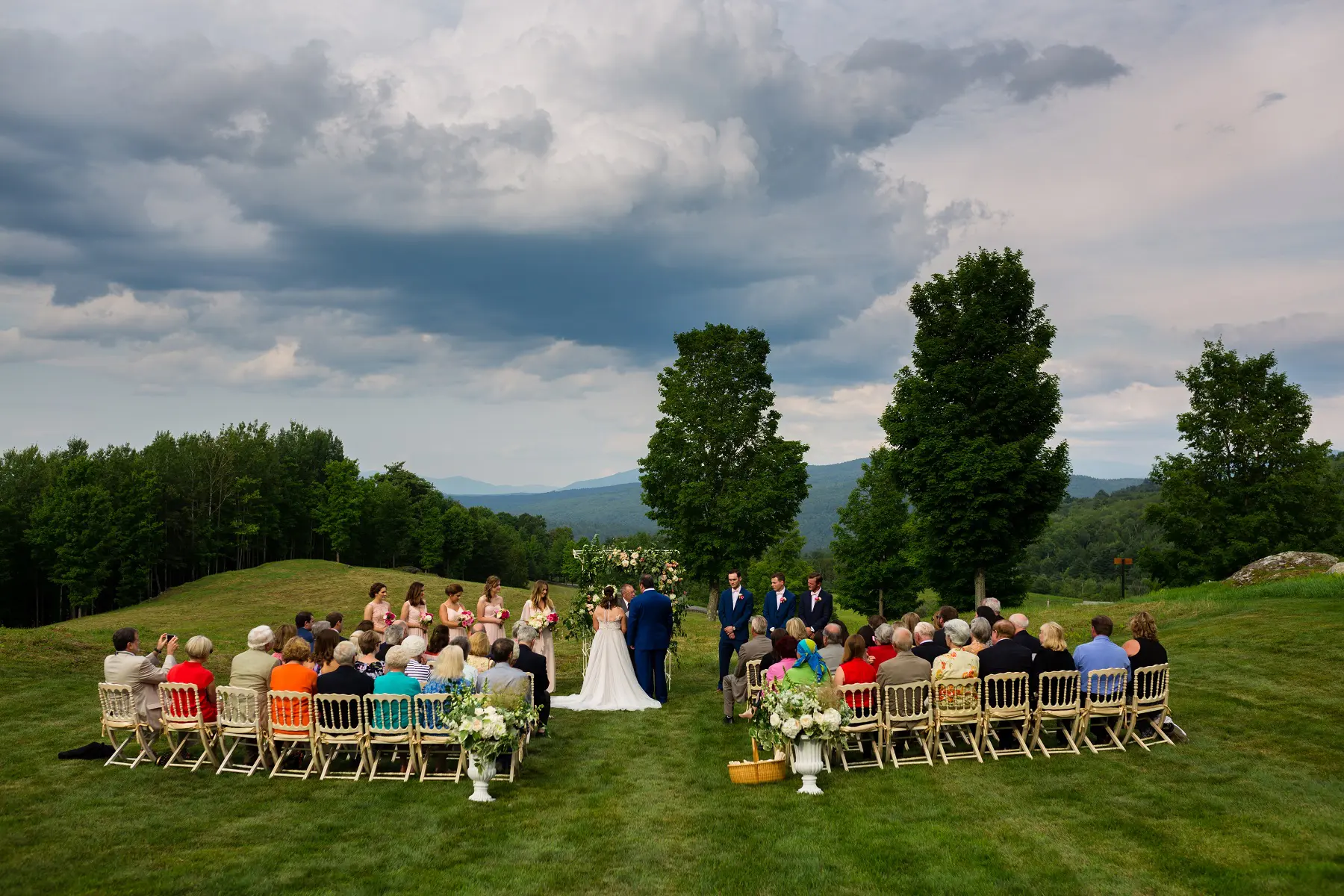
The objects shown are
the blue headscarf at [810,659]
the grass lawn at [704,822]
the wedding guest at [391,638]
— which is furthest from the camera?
the wedding guest at [391,638]

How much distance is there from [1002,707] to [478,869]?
20.5ft

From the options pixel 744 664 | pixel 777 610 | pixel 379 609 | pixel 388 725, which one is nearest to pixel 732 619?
pixel 777 610

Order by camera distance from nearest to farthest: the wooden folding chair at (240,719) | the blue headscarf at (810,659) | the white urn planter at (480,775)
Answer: the white urn planter at (480,775) < the wooden folding chair at (240,719) < the blue headscarf at (810,659)

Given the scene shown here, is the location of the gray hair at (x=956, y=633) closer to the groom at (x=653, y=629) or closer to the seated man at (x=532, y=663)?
the seated man at (x=532, y=663)

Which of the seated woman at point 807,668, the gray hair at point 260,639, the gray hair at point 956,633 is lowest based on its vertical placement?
the seated woman at point 807,668

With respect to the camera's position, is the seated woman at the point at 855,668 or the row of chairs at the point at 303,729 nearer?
the row of chairs at the point at 303,729

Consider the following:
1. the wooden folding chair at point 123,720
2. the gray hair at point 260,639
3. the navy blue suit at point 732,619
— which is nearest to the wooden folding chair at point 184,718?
the wooden folding chair at point 123,720

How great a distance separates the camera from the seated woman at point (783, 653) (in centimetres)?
1037

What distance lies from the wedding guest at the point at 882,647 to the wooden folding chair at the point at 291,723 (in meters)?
6.19

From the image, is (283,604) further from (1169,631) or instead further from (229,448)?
(1169,631)

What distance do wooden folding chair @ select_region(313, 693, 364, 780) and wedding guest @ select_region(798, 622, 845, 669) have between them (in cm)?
563

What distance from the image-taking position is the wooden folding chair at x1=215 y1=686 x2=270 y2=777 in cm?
1008

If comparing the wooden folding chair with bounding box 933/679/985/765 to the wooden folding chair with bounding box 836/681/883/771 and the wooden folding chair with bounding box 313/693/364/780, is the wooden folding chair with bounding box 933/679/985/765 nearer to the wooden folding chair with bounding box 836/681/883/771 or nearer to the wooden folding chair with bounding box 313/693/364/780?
the wooden folding chair with bounding box 836/681/883/771

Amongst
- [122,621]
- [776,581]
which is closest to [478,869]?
[776,581]
